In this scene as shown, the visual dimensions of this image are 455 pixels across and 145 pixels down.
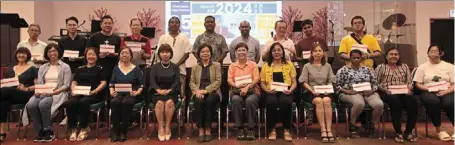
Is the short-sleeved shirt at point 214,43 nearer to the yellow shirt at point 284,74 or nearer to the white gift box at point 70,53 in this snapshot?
the yellow shirt at point 284,74

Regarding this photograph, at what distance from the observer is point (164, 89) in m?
4.48

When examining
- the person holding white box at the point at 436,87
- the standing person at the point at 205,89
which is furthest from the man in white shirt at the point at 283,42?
the person holding white box at the point at 436,87

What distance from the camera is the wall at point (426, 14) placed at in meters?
9.13

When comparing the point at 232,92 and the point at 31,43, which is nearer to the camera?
the point at 232,92

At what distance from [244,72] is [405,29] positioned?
5.85m

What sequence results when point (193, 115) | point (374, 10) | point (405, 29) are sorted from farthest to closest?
point (374, 10) < point (405, 29) < point (193, 115)

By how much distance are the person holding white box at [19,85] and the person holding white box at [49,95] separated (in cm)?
9

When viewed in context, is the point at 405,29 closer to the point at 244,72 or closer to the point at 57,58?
the point at 244,72

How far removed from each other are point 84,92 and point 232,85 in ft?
5.42

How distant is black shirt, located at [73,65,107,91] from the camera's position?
446 centimetres

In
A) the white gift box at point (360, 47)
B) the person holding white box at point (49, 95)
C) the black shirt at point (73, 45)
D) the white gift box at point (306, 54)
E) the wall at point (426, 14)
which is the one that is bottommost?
the person holding white box at point (49, 95)

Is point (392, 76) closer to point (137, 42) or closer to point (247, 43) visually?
point (247, 43)

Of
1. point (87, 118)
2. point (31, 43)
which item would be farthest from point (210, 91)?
point (31, 43)

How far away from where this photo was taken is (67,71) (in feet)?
14.8
